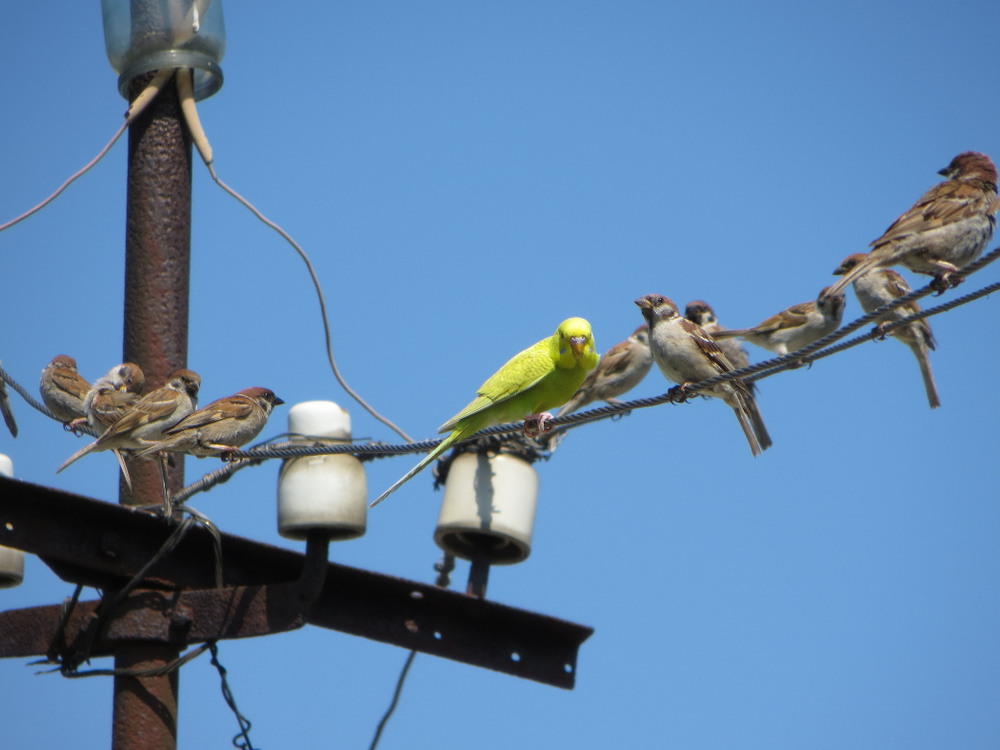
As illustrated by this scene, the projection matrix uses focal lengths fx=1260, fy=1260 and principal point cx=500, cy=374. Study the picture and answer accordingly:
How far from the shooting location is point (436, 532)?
6281 mm

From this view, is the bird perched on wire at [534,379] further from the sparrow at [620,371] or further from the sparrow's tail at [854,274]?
the sparrow at [620,371]

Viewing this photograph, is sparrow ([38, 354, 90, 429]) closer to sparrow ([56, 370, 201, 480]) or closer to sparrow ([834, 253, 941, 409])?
sparrow ([56, 370, 201, 480])

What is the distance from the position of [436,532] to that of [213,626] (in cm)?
134

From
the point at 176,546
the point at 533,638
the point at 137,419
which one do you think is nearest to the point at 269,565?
the point at 176,546

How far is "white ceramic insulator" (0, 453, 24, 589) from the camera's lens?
6602 millimetres

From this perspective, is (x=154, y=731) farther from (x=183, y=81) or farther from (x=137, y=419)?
(x=183, y=81)

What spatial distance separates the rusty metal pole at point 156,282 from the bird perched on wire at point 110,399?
1.21 feet

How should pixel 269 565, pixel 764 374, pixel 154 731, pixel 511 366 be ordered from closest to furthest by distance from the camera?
pixel 154 731, pixel 269 565, pixel 764 374, pixel 511 366

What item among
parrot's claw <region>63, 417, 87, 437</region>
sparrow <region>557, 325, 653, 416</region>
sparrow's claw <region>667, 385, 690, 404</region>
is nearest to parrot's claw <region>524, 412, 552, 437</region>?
sparrow's claw <region>667, 385, 690, 404</region>

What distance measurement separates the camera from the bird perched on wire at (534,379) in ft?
26.4

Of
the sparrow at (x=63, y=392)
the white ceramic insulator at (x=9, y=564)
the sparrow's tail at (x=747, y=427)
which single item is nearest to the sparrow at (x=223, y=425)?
the white ceramic insulator at (x=9, y=564)

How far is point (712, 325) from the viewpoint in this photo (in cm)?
1316

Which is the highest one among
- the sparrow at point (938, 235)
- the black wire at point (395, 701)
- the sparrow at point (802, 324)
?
the sparrow at point (802, 324)

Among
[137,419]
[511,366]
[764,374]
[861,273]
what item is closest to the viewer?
[764,374]
